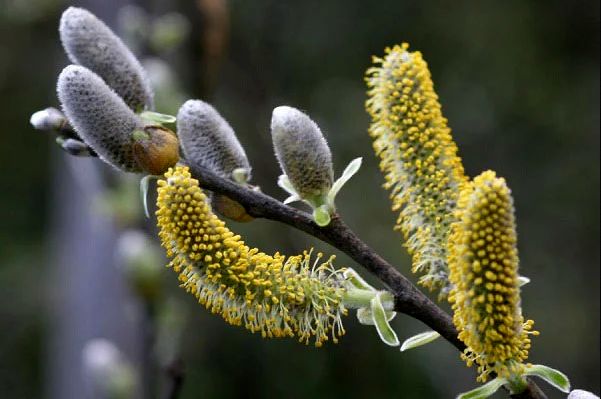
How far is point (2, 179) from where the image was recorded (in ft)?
26.0

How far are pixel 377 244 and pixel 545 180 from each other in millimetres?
1169

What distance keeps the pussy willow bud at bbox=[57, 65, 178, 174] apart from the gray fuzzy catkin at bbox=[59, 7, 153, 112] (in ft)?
0.48

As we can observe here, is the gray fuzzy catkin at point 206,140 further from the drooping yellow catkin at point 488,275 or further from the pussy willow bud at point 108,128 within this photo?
the drooping yellow catkin at point 488,275

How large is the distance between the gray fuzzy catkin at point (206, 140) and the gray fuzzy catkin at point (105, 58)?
12 cm

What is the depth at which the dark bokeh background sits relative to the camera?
5543 mm

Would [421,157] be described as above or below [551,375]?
above

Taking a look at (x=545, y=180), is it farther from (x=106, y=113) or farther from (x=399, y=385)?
(x=106, y=113)

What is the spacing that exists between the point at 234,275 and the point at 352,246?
0.20 m

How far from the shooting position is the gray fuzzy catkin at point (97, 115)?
1394 mm

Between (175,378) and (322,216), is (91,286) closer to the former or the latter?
(175,378)

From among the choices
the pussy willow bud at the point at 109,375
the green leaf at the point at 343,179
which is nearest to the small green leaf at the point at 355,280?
the green leaf at the point at 343,179

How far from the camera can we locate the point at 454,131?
596 centimetres

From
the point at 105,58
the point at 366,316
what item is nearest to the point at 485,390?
the point at 366,316

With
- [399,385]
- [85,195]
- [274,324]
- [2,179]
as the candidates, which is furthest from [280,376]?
[274,324]
